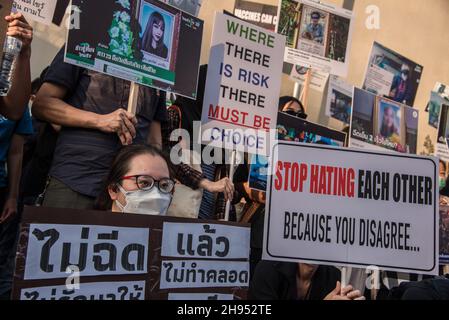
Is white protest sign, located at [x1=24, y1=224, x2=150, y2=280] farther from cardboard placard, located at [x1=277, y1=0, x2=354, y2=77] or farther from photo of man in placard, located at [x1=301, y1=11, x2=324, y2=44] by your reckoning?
photo of man in placard, located at [x1=301, y1=11, x2=324, y2=44]

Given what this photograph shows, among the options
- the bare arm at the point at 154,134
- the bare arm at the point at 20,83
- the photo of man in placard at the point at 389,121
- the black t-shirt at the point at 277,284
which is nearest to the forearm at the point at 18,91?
the bare arm at the point at 20,83

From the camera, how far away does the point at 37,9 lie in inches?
126

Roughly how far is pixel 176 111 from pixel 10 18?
115 centimetres

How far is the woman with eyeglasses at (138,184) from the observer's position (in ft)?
6.48

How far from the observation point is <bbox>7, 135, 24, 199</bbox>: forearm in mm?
2436

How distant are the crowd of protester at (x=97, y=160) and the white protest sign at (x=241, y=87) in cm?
17

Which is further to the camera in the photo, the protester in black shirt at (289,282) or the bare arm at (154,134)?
the bare arm at (154,134)

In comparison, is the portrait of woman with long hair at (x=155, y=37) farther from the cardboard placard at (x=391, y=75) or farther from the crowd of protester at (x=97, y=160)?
the cardboard placard at (x=391, y=75)

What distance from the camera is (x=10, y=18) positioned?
6.33 ft

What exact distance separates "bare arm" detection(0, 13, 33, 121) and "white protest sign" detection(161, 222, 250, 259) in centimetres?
84

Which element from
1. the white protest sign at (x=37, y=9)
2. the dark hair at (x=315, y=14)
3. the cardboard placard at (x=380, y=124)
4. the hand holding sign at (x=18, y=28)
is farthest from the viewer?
the dark hair at (x=315, y=14)

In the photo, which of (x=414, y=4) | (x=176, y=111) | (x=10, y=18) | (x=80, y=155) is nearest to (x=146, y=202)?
(x=80, y=155)

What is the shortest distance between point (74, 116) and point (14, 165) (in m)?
0.41
